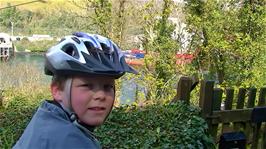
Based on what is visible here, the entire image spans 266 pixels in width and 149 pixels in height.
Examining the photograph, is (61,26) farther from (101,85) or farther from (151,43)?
(101,85)

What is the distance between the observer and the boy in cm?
160

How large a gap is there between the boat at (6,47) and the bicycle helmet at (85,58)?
21.6m

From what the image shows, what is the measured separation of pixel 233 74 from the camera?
1570 centimetres

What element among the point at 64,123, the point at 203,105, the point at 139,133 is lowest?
the point at 139,133

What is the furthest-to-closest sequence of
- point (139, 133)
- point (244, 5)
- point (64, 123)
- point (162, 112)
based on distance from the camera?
point (244, 5) < point (162, 112) < point (139, 133) < point (64, 123)

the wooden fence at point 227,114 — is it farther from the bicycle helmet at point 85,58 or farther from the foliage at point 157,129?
the bicycle helmet at point 85,58

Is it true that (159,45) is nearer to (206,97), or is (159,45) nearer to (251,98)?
(251,98)

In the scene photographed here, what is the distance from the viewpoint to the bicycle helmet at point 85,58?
1.66 m

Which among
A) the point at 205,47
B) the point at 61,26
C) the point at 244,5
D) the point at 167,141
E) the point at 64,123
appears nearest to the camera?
the point at 64,123

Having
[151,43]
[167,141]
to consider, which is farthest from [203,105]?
[151,43]

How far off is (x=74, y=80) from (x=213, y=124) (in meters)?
2.96

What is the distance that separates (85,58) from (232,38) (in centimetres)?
1419

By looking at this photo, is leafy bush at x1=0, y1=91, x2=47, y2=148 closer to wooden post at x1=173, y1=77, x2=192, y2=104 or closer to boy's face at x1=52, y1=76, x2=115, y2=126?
wooden post at x1=173, y1=77, x2=192, y2=104

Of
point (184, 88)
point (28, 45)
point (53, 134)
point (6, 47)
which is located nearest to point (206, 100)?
point (184, 88)
